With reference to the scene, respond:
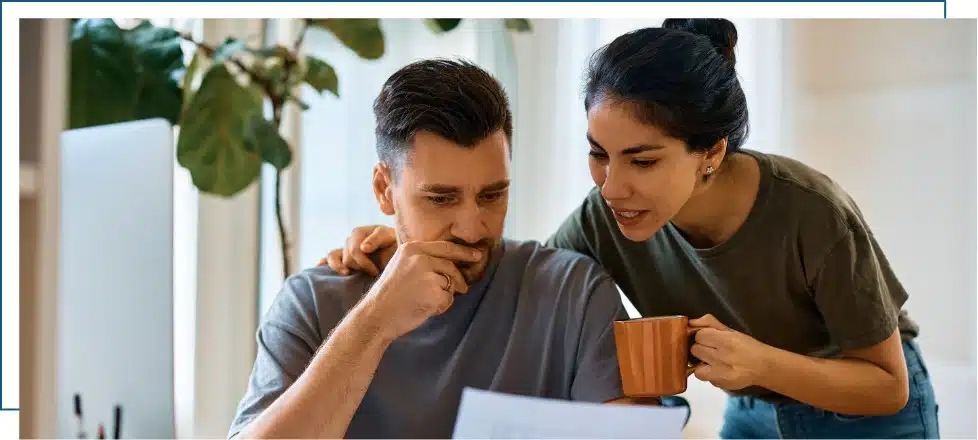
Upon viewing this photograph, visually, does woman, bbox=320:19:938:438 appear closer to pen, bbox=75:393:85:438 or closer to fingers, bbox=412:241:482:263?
fingers, bbox=412:241:482:263

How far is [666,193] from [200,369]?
67 centimetres

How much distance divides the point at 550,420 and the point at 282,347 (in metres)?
0.30

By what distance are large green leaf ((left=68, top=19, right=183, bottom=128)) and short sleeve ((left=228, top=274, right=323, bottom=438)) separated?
360 mm

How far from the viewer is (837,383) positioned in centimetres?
89

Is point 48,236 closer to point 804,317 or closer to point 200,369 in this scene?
point 200,369

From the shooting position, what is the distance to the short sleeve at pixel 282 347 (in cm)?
86

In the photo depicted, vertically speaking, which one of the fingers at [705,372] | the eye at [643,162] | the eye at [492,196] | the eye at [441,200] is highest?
the eye at [643,162]

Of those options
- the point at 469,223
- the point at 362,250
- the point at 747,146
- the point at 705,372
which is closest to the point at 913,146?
the point at 747,146

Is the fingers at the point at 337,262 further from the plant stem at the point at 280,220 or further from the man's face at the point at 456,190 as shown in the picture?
the plant stem at the point at 280,220

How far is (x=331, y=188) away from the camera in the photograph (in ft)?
4.02

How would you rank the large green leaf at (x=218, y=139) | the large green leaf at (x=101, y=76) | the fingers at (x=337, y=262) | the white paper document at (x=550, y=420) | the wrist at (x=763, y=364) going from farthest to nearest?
the large green leaf at (x=218, y=139) < the large green leaf at (x=101, y=76) < the fingers at (x=337, y=262) < the wrist at (x=763, y=364) < the white paper document at (x=550, y=420)

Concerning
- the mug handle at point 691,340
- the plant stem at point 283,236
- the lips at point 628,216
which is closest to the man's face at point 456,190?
the lips at point 628,216

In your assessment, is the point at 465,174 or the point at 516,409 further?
the point at 465,174

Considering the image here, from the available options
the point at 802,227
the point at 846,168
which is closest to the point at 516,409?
the point at 802,227
